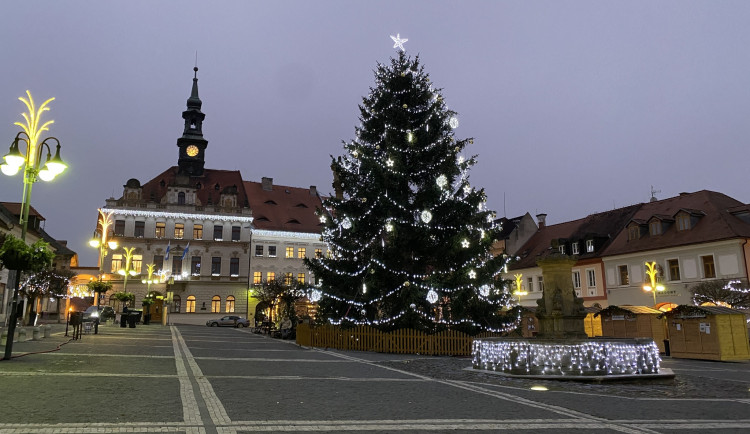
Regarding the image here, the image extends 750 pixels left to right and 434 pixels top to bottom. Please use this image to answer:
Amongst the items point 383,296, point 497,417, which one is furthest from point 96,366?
point 383,296

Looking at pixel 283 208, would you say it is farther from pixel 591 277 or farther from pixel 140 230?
pixel 591 277

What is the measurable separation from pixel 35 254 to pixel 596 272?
39.3 metres

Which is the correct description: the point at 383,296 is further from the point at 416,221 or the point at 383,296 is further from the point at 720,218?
the point at 720,218

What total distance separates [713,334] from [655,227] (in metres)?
18.5

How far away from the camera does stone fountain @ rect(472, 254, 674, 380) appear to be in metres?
13.5

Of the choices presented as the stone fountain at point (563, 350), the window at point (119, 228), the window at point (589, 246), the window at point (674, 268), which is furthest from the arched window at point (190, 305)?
the stone fountain at point (563, 350)

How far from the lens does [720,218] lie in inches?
1367

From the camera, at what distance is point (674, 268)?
1435 inches

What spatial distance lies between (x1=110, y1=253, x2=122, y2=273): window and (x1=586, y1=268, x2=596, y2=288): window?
4547 centimetres

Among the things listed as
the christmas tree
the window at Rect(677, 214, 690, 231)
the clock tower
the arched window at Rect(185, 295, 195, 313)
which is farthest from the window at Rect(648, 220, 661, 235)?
the clock tower

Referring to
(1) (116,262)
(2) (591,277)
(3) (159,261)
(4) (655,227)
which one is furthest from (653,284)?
(1) (116,262)

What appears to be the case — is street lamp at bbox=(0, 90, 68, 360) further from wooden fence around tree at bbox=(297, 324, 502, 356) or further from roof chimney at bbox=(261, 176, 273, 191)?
roof chimney at bbox=(261, 176, 273, 191)

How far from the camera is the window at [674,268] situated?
3610cm

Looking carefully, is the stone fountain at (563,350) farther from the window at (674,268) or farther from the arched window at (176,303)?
the arched window at (176,303)
